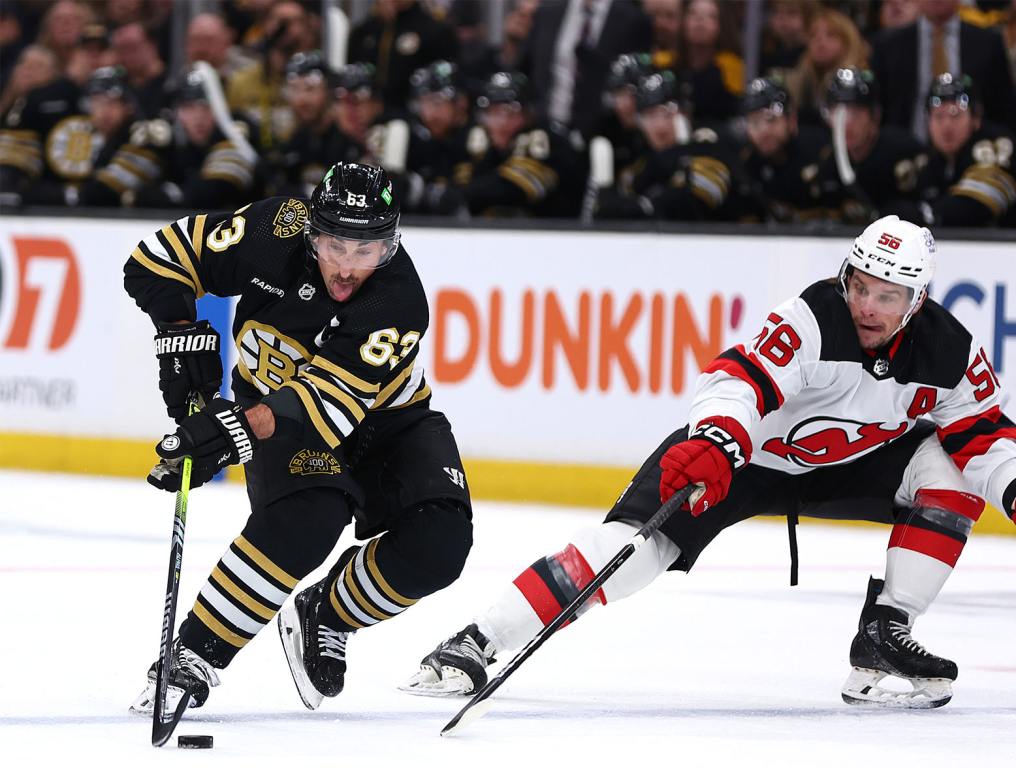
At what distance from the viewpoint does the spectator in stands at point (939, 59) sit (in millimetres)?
7598

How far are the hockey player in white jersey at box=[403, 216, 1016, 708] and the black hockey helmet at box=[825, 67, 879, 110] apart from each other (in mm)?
3352

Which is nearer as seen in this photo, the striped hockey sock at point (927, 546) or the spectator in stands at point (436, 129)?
the striped hockey sock at point (927, 546)

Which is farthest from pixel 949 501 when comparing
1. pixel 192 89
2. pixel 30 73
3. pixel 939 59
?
pixel 30 73

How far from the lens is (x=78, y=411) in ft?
27.2

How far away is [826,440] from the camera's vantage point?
164 inches

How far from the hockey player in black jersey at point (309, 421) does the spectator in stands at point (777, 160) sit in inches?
149

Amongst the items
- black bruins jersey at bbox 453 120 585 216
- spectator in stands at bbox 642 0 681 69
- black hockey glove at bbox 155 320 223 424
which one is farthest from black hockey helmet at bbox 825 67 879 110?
black hockey glove at bbox 155 320 223 424

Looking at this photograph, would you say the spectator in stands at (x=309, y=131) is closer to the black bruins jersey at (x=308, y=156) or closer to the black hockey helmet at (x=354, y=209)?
the black bruins jersey at (x=308, y=156)

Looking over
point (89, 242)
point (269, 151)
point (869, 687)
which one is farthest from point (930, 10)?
point (869, 687)

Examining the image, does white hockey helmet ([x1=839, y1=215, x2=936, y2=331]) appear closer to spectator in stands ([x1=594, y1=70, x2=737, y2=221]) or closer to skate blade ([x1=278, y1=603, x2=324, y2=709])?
skate blade ([x1=278, y1=603, x2=324, y2=709])

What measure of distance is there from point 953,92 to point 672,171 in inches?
46.1

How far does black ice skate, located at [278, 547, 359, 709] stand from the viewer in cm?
390

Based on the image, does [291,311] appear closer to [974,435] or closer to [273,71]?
[974,435]

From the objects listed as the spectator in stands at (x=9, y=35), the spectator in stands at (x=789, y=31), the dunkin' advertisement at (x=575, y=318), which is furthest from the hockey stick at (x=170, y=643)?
the spectator in stands at (x=9, y=35)
